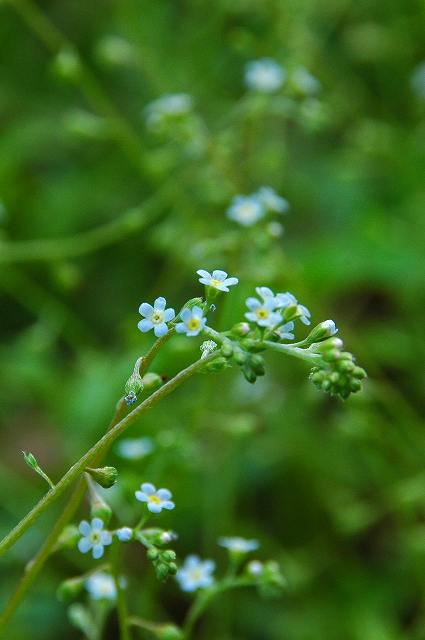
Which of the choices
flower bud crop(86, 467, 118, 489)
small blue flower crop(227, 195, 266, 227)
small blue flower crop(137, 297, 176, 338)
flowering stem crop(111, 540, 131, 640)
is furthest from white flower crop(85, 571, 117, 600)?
small blue flower crop(227, 195, 266, 227)

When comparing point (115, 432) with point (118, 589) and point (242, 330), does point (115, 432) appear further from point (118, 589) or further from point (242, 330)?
point (118, 589)

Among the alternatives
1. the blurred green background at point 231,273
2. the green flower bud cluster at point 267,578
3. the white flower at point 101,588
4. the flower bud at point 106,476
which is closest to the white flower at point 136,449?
the blurred green background at point 231,273

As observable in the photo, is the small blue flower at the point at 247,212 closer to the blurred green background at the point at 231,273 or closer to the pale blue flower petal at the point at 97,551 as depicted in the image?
the blurred green background at the point at 231,273

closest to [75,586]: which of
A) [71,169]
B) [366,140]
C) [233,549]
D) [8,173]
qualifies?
[233,549]

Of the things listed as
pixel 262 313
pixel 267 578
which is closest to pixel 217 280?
pixel 262 313

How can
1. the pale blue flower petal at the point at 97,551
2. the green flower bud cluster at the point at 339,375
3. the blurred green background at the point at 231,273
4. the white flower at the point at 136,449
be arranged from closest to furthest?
1. the green flower bud cluster at the point at 339,375
2. the pale blue flower petal at the point at 97,551
3. the white flower at the point at 136,449
4. the blurred green background at the point at 231,273

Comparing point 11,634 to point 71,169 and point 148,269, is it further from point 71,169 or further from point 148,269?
point 71,169
